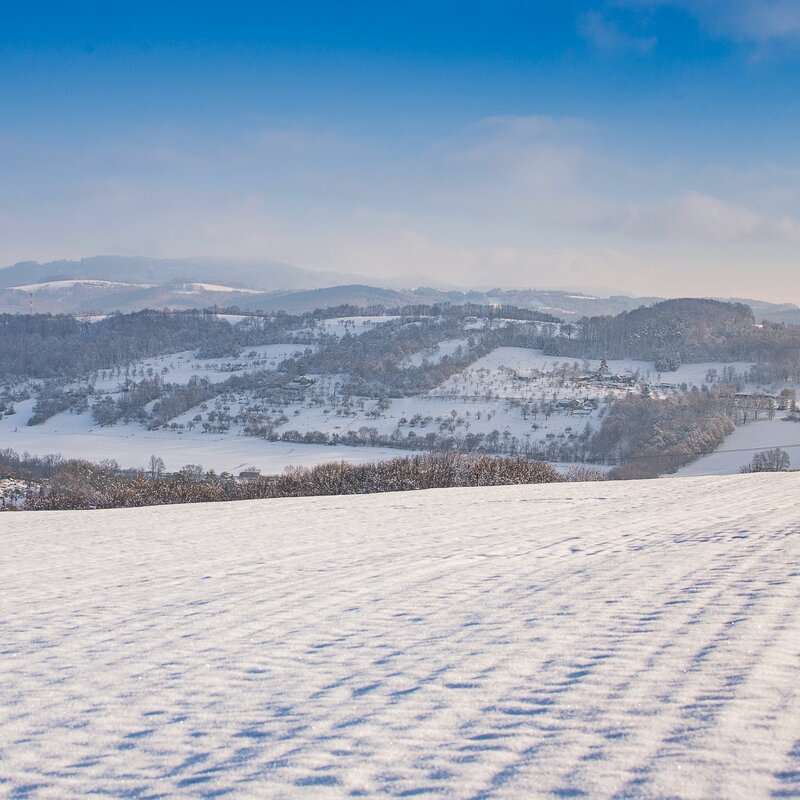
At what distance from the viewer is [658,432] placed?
82875 mm

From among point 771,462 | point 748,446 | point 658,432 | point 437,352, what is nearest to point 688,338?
point 437,352

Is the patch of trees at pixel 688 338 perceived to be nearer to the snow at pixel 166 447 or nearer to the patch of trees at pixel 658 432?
the patch of trees at pixel 658 432

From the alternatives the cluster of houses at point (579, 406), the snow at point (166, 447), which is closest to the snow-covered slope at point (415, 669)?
the snow at point (166, 447)

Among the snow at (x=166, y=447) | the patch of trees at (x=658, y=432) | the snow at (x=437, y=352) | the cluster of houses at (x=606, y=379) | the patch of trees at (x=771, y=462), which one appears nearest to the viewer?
the patch of trees at (x=771, y=462)

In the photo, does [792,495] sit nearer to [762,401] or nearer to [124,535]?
[124,535]

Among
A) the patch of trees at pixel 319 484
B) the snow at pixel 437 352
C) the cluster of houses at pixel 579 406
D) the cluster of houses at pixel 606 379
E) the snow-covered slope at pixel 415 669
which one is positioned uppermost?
the snow at pixel 437 352

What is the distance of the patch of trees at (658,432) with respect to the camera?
72.8 metres

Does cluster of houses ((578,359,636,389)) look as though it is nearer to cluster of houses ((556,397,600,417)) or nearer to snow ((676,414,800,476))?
cluster of houses ((556,397,600,417))

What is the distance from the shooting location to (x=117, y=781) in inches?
154

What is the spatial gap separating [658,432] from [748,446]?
35.4 feet

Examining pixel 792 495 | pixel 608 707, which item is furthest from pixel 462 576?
pixel 792 495

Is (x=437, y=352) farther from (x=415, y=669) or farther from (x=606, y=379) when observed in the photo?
(x=415, y=669)

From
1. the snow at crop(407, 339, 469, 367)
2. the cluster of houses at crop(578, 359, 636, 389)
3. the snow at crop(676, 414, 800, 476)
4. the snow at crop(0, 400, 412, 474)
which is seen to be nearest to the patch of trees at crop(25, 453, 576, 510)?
the snow at crop(676, 414, 800, 476)

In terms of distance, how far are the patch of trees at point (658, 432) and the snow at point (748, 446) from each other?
1.42 meters
